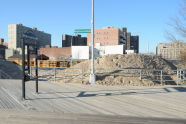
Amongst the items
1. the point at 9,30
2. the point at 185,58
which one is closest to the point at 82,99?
the point at 185,58

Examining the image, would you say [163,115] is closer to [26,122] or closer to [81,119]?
[81,119]

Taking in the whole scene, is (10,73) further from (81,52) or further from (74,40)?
(74,40)

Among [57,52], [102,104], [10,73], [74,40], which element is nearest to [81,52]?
[57,52]

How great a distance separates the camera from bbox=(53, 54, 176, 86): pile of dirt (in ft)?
56.3

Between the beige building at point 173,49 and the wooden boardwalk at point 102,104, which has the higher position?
the beige building at point 173,49

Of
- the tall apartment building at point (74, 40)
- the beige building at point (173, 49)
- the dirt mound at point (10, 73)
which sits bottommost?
the dirt mound at point (10, 73)

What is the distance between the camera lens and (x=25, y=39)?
9.98 metres

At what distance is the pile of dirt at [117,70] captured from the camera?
56.3 feet

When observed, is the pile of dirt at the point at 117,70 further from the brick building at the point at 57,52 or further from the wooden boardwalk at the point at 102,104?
the brick building at the point at 57,52

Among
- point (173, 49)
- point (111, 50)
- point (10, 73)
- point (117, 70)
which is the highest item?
point (111, 50)

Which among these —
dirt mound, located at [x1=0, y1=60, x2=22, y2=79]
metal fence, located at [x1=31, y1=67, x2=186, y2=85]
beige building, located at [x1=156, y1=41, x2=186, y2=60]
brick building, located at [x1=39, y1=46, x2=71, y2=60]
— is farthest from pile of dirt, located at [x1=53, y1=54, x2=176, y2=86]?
brick building, located at [x1=39, y1=46, x2=71, y2=60]

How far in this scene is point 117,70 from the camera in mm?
20000

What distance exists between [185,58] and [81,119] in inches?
1196

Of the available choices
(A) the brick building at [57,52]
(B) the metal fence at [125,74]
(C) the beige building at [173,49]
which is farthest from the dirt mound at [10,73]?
(A) the brick building at [57,52]
